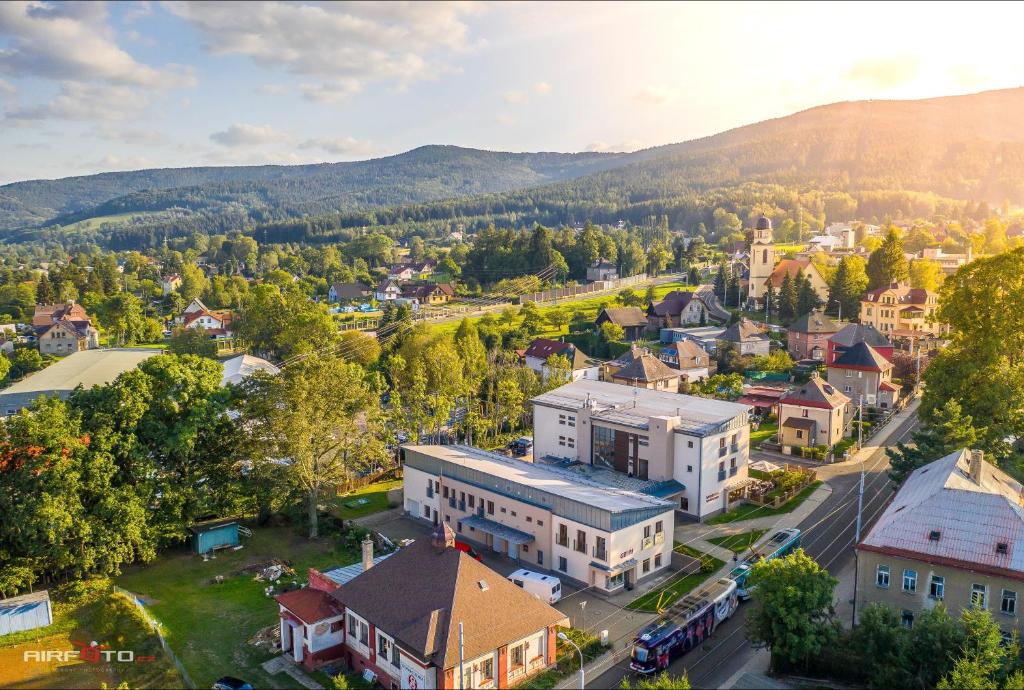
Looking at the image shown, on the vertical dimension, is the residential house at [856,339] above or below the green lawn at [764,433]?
above

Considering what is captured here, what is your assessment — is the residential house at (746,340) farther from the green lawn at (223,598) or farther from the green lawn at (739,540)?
the green lawn at (223,598)

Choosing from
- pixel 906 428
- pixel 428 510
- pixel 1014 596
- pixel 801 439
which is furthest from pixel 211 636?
pixel 906 428

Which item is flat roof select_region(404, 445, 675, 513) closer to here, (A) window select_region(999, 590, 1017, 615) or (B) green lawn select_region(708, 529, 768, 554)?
(B) green lawn select_region(708, 529, 768, 554)

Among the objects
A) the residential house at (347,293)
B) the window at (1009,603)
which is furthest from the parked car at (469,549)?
the residential house at (347,293)

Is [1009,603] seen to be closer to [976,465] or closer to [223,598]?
[976,465]

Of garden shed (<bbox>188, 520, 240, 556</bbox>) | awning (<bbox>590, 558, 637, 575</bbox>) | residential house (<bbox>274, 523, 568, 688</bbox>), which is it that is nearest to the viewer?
residential house (<bbox>274, 523, 568, 688</bbox>)

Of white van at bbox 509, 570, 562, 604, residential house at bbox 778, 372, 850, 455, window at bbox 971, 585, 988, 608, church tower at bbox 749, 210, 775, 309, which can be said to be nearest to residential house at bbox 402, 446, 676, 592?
white van at bbox 509, 570, 562, 604
